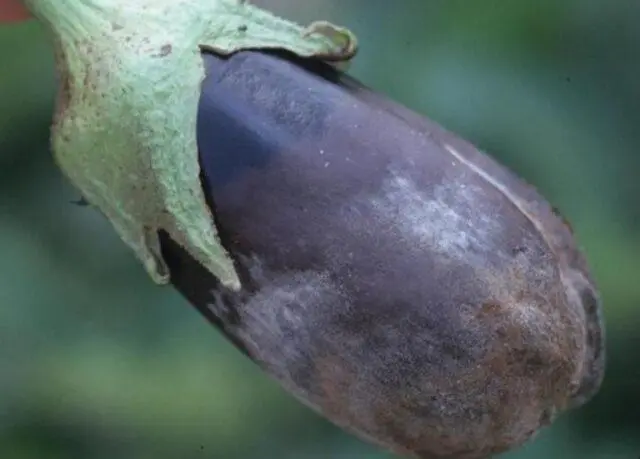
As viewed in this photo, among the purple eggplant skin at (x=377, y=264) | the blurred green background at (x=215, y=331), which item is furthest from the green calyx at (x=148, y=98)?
the blurred green background at (x=215, y=331)

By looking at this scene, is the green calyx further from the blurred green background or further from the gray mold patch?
the blurred green background

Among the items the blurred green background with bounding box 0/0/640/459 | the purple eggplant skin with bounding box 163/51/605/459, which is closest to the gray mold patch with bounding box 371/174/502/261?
the purple eggplant skin with bounding box 163/51/605/459

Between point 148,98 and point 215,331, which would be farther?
point 215,331

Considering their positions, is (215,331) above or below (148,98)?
below

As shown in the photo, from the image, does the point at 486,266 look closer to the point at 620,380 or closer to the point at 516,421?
the point at 516,421

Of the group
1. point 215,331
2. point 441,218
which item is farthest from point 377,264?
point 215,331

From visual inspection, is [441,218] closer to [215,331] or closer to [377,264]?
[377,264]

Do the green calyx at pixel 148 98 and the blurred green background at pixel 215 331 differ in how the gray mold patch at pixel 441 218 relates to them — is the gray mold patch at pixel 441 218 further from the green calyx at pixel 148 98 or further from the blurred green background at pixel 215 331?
the blurred green background at pixel 215 331

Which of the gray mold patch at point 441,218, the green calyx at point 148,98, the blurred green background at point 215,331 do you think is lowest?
the blurred green background at point 215,331
